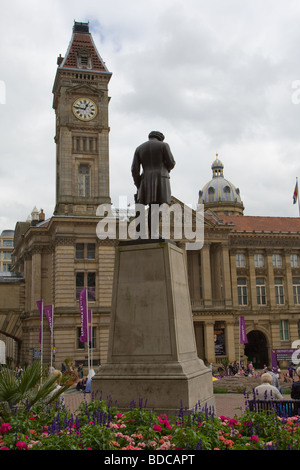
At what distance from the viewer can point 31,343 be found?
46.6m

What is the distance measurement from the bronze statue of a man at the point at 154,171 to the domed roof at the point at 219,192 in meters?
80.3

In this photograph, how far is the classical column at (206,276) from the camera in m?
52.0

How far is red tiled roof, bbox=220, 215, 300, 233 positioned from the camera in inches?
2279

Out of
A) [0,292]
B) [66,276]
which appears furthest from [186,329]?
[0,292]

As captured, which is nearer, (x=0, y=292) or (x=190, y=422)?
(x=190, y=422)

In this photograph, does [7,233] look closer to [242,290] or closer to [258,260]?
[242,290]

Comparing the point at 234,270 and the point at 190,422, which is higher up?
the point at 234,270

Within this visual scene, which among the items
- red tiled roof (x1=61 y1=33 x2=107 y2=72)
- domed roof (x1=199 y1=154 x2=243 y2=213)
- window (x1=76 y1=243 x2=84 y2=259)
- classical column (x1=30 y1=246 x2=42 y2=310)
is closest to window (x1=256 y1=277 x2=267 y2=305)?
window (x1=76 y1=243 x2=84 y2=259)

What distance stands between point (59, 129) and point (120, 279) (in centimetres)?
3954

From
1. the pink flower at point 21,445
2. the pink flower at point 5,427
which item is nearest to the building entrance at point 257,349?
the pink flower at point 5,427

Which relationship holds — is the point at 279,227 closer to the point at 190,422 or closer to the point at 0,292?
the point at 0,292

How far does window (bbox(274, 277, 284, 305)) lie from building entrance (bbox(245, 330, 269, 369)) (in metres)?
4.24

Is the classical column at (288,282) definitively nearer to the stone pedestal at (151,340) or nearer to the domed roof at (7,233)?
the stone pedestal at (151,340)
